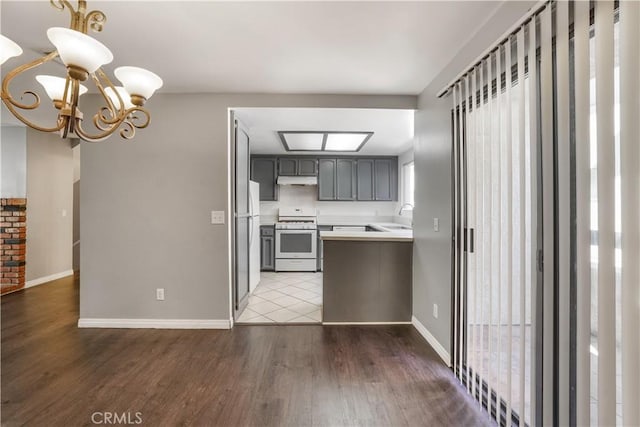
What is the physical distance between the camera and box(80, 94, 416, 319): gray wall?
9.32 feet

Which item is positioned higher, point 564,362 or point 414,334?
point 564,362

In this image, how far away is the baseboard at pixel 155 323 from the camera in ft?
9.35

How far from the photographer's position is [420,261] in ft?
9.18

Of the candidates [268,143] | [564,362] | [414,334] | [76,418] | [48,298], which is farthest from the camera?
[268,143]

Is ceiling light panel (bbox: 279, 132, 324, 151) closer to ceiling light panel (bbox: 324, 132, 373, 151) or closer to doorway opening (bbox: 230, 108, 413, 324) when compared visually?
doorway opening (bbox: 230, 108, 413, 324)

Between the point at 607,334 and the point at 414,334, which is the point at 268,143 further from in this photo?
the point at 607,334

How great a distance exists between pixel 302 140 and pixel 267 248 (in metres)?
2.07

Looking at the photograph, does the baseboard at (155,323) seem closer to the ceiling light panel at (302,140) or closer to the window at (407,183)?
the ceiling light panel at (302,140)

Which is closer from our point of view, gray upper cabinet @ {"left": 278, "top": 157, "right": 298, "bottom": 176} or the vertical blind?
the vertical blind

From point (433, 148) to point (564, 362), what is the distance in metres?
1.75

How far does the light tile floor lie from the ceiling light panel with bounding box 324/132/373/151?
2176 mm

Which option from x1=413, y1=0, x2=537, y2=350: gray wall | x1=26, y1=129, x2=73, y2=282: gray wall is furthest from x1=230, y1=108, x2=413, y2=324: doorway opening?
x1=26, y1=129, x2=73, y2=282: gray wall

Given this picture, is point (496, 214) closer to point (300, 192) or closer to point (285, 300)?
point (285, 300)

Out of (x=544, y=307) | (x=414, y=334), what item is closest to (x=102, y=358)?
(x=414, y=334)
